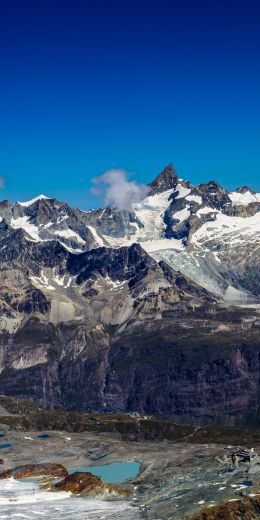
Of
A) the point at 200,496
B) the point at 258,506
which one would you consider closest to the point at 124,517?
the point at 200,496

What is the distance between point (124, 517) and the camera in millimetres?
164250

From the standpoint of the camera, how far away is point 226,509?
5778 inches

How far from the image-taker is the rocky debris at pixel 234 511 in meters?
145

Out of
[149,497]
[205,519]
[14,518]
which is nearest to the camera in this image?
[205,519]

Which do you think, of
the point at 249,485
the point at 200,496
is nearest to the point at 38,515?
the point at 200,496

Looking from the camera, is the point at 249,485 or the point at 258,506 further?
the point at 249,485

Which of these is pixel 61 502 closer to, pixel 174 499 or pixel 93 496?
pixel 93 496

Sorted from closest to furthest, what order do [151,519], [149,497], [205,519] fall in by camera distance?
1. [205,519]
2. [151,519]
3. [149,497]

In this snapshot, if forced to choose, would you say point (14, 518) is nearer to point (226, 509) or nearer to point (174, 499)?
point (174, 499)

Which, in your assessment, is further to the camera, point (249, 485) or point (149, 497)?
point (149, 497)

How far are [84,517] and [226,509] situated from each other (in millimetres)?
34321

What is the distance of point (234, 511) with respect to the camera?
146250 mm

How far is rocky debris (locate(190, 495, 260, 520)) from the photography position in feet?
477

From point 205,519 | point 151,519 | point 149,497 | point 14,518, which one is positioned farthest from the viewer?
point 149,497
